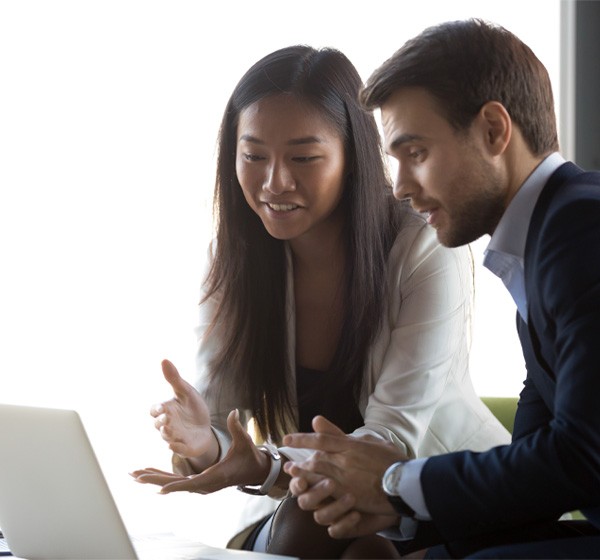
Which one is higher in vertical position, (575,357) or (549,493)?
(575,357)

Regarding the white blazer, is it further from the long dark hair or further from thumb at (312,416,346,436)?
thumb at (312,416,346,436)

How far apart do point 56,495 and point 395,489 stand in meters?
0.50

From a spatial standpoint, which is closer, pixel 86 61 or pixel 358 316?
pixel 358 316

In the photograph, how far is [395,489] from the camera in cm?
152

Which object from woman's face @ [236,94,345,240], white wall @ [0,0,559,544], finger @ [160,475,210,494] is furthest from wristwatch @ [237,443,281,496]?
white wall @ [0,0,559,544]

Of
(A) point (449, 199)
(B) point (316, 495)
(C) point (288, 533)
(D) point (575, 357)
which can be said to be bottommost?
(C) point (288, 533)

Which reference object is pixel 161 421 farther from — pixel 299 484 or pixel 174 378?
pixel 299 484

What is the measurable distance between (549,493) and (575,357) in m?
0.19

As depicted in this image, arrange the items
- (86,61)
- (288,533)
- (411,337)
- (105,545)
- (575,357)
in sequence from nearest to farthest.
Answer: (575,357) < (105,545) < (288,533) < (411,337) < (86,61)

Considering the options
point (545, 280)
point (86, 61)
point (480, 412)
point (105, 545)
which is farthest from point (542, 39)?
point (105, 545)

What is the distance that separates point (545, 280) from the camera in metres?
1.41

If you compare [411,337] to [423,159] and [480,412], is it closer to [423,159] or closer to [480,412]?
[480,412]

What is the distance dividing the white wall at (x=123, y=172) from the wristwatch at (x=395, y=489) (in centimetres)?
234

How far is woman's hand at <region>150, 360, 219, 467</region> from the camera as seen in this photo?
2037 millimetres
